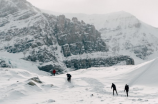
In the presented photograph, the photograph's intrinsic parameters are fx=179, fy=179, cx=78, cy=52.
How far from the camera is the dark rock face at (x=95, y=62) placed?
526 ft

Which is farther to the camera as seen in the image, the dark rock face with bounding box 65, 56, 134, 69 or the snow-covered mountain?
the dark rock face with bounding box 65, 56, 134, 69

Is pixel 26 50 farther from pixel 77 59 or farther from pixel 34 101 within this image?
pixel 34 101

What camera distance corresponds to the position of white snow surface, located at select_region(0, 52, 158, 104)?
656 inches

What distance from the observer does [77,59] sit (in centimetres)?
16425

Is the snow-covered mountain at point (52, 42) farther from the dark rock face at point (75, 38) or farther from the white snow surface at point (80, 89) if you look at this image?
the white snow surface at point (80, 89)

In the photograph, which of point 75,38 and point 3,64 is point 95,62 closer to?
point 75,38

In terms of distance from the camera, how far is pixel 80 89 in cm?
2278

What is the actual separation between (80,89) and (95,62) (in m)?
144

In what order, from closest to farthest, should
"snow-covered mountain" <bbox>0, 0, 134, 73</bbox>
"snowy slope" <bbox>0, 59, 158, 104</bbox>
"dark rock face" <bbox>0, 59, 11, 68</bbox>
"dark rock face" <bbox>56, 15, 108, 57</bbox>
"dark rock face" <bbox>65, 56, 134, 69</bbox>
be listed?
"snowy slope" <bbox>0, 59, 158, 104</bbox> → "dark rock face" <bbox>0, 59, 11, 68</bbox> → "snow-covered mountain" <bbox>0, 0, 134, 73</bbox> → "dark rock face" <bbox>65, 56, 134, 69</bbox> → "dark rock face" <bbox>56, 15, 108, 57</bbox>

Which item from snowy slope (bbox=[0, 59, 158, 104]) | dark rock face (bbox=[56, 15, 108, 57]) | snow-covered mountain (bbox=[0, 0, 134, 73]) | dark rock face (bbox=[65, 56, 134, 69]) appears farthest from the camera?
dark rock face (bbox=[56, 15, 108, 57])

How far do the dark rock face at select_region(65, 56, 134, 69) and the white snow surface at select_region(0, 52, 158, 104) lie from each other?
130m

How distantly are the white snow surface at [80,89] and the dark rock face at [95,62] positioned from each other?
130213mm

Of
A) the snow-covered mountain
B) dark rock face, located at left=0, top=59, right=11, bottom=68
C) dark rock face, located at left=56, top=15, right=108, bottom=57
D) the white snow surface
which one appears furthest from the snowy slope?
dark rock face, located at left=56, top=15, right=108, bottom=57

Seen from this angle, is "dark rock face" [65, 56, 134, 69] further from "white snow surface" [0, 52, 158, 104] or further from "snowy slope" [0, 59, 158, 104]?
"white snow surface" [0, 52, 158, 104]
